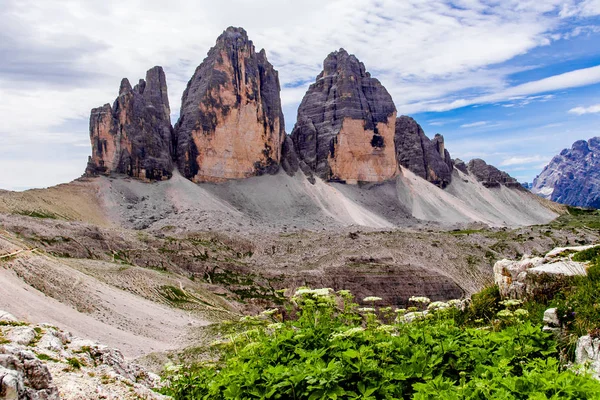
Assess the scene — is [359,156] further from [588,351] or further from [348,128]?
[588,351]

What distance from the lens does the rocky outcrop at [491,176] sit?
187750mm

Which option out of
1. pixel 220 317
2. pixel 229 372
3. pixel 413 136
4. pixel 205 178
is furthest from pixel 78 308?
pixel 413 136

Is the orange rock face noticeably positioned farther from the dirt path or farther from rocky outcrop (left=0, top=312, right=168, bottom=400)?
rocky outcrop (left=0, top=312, right=168, bottom=400)

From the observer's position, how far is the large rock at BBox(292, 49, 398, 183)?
14888cm

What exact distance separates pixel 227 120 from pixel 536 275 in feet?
396

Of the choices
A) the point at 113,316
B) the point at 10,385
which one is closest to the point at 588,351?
the point at 10,385

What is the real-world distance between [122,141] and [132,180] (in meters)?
9.14

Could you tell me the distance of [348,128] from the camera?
149500 mm

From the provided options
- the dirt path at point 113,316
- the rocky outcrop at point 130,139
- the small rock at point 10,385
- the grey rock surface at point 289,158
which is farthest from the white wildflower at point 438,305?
the grey rock surface at point 289,158

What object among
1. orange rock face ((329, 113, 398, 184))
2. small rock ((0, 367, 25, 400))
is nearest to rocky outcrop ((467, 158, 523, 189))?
orange rock face ((329, 113, 398, 184))

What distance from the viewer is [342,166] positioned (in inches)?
5851

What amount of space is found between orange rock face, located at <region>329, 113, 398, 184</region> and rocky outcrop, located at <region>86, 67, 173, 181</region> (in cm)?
4834

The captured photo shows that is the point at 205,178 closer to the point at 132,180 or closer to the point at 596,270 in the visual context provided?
the point at 132,180

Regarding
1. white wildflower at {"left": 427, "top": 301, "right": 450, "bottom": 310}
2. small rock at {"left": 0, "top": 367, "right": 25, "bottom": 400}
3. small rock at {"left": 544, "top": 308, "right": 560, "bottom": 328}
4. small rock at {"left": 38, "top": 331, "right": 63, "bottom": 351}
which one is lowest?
small rock at {"left": 544, "top": 308, "right": 560, "bottom": 328}
